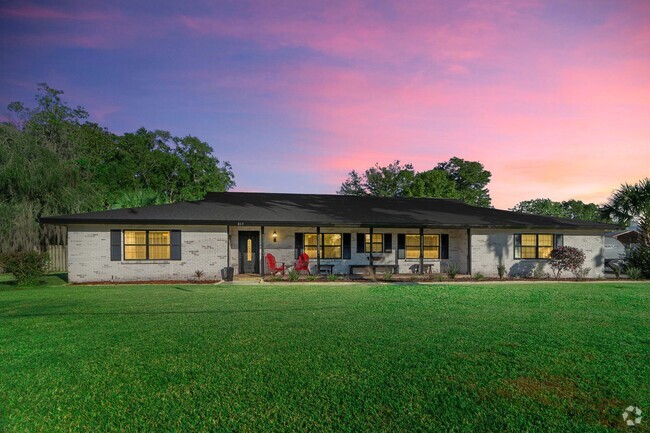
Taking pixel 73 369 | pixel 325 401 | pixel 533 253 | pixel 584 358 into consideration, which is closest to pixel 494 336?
pixel 584 358

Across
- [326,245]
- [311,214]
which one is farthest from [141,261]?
[326,245]

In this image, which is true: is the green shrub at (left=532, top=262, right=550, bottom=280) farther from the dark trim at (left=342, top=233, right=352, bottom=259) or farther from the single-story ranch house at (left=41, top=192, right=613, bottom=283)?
the dark trim at (left=342, top=233, right=352, bottom=259)

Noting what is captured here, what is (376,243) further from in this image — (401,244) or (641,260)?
(641,260)

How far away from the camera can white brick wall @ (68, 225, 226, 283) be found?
16000 millimetres

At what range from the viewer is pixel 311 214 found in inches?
733

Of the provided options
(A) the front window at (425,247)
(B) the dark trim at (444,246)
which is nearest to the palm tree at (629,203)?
(B) the dark trim at (444,246)

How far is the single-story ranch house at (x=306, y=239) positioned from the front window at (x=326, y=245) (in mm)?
51

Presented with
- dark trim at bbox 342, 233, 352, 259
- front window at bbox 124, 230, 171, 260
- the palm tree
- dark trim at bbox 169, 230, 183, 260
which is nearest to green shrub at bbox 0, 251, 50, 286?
front window at bbox 124, 230, 171, 260

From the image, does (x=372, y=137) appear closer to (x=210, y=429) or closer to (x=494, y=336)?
(x=494, y=336)

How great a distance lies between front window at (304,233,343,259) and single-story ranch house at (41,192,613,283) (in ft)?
0.17

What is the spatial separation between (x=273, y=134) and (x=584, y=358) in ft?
73.6

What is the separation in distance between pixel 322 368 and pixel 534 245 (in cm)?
1771

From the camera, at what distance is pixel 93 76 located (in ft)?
73.5

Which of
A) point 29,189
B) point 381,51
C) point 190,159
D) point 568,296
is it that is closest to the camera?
point 568,296
